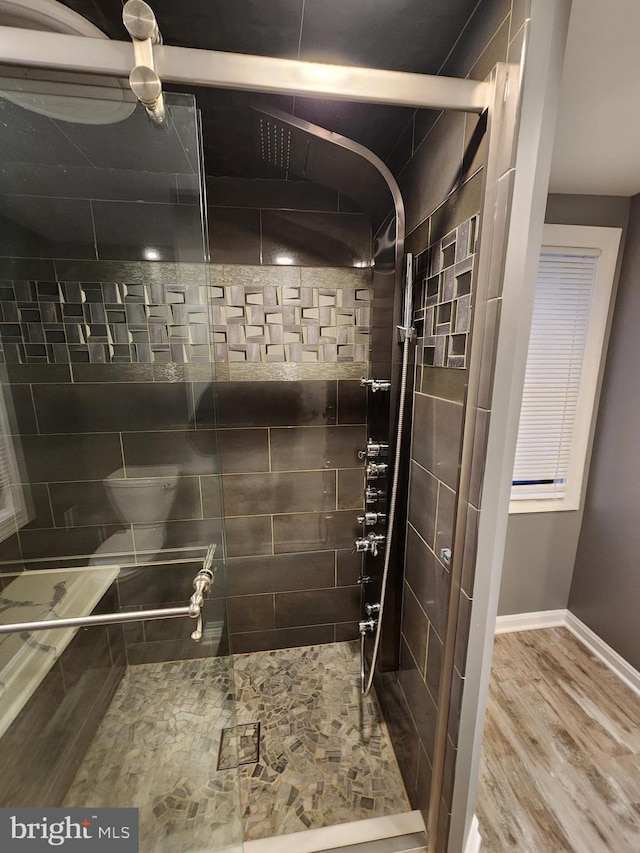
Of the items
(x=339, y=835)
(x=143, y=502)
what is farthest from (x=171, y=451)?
(x=339, y=835)

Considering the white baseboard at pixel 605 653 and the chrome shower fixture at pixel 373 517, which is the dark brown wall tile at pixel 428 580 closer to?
the chrome shower fixture at pixel 373 517

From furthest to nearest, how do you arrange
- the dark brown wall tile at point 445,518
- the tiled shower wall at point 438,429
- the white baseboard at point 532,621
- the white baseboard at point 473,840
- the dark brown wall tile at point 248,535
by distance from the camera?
the white baseboard at point 532,621
the dark brown wall tile at point 248,535
the white baseboard at point 473,840
the dark brown wall tile at point 445,518
the tiled shower wall at point 438,429

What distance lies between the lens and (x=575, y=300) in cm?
171

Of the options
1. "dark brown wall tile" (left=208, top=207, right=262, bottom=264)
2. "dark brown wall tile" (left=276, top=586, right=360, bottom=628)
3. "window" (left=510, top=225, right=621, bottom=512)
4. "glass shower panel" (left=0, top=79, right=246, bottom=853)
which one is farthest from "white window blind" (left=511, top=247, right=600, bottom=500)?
"glass shower panel" (left=0, top=79, right=246, bottom=853)

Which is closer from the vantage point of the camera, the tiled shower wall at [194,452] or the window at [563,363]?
the tiled shower wall at [194,452]

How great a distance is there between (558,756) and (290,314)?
222cm

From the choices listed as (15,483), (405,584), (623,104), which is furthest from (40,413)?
(623,104)

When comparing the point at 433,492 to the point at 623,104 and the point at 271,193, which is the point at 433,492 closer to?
the point at 623,104

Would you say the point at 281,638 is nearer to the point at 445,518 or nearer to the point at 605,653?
the point at 445,518

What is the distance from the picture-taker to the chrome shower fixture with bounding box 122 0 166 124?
62 centimetres

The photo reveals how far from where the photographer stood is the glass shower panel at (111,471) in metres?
1.13

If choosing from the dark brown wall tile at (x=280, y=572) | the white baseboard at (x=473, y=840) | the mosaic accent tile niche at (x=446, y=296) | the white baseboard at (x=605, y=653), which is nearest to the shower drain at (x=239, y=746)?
the dark brown wall tile at (x=280, y=572)

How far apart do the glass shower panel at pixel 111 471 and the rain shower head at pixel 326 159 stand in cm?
26

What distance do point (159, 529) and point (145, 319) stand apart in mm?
1001
